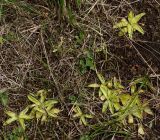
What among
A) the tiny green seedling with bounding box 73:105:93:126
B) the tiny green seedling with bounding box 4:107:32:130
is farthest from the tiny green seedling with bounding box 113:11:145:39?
the tiny green seedling with bounding box 4:107:32:130

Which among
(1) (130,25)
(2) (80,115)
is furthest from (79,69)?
(1) (130,25)

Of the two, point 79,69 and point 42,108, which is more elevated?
point 79,69

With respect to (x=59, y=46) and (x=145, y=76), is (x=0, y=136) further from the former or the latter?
(x=145, y=76)

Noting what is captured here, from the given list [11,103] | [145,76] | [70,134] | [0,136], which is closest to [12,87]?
[11,103]

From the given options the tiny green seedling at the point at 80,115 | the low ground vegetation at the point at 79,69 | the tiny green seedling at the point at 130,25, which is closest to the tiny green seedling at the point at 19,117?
the low ground vegetation at the point at 79,69

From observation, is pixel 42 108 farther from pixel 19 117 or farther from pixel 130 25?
pixel 130 25

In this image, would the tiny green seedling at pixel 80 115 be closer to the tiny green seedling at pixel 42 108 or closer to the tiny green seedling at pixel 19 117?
the tiny green seedling at pixel 42 108

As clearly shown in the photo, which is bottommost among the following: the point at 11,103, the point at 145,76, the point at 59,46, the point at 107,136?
the point at 107,136

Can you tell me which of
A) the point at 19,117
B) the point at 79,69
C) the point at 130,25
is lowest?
the point at 19,117

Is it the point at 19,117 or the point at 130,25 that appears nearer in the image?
the point at 19,117
